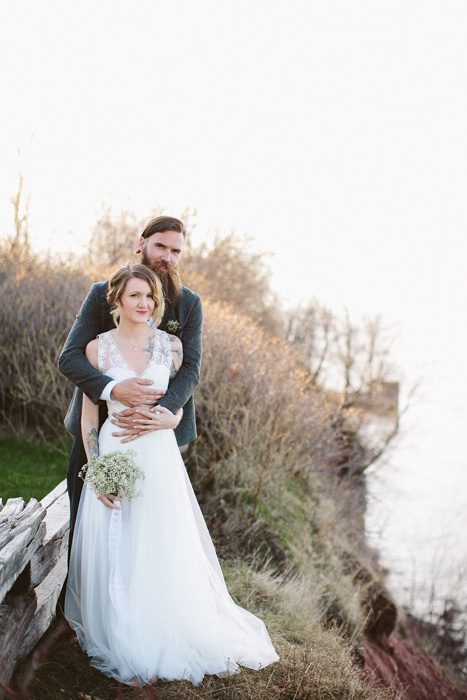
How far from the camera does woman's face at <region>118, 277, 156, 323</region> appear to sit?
10.4 feet

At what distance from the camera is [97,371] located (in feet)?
10.5

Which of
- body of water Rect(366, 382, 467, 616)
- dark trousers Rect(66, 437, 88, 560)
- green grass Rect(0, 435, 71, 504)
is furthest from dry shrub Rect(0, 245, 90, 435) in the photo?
body of water Rect(366, 382, 467, 616)

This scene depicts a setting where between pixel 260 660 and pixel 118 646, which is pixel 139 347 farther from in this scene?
pixel 260 660

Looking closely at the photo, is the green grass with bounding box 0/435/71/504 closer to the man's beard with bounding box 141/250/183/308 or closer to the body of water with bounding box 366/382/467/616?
the man's beard with bounding box 141/250/183/308

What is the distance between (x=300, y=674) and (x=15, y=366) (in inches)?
254

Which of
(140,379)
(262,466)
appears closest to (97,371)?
(140,379)

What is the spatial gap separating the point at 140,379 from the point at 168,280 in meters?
0.85

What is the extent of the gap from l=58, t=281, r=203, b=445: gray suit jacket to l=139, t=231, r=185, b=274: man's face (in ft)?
0.82

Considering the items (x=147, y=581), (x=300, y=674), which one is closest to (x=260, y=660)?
(x=300, y=674)

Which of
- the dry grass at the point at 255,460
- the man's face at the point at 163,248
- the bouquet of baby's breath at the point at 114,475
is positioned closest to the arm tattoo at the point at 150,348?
the man's face at the point at 163,248

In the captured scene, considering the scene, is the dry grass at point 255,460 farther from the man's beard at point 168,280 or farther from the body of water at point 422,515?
the body of water at point 422,515

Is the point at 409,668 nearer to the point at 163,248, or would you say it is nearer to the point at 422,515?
the point at 163,248

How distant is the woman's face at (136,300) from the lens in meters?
3.16

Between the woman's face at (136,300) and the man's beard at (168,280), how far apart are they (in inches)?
16.5
